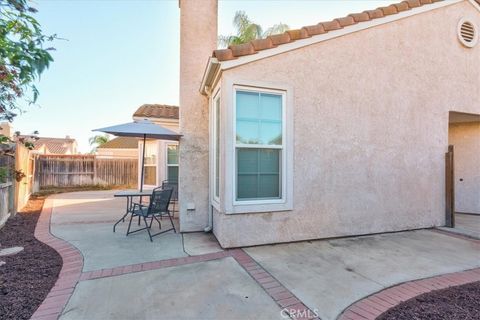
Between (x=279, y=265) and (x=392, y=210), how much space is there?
3626 millimetres

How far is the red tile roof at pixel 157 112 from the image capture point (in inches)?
393

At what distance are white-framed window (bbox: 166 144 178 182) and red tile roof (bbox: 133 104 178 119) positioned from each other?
Result: 136 cm

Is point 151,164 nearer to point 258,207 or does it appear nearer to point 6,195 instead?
point 6,195

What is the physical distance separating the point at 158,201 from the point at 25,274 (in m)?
2.59

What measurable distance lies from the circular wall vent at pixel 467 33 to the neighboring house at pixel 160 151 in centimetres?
911

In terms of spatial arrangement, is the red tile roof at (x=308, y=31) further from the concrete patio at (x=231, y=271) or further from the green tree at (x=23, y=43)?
the concrete patio at (x=231, y=271)

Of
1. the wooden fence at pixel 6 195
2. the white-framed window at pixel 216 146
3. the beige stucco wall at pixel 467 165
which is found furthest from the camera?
the beige stucco wall at pixel 467 165

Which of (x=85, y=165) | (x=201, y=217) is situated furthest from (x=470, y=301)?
A: (x=85, y=165)

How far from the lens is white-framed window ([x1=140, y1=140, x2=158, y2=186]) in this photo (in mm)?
10722

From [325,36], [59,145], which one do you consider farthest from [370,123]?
[59,145]

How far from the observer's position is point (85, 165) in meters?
17.3

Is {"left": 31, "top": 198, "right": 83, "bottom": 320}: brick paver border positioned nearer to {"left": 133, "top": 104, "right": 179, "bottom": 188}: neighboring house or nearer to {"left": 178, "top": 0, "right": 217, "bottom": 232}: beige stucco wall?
{"left": 178, "top": 0, "right": 217, "bottom": 232}: beige stucco wall

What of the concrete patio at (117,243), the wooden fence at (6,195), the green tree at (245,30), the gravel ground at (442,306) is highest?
the green tree at (245,30)

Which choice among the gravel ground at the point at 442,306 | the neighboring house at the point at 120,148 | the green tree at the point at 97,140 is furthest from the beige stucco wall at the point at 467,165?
the green tree at the point at 97,140
